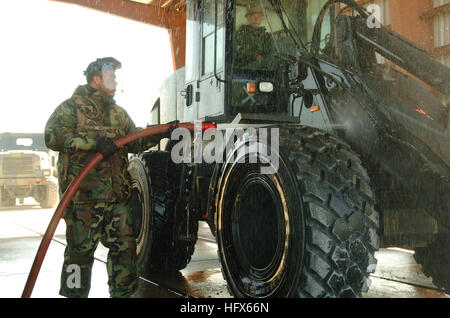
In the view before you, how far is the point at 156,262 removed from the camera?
5.05m

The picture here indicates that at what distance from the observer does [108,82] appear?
3.92 m

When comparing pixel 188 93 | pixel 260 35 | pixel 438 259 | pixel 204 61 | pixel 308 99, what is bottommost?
pixel 438 259

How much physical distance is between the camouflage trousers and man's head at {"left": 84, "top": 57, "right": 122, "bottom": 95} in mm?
877

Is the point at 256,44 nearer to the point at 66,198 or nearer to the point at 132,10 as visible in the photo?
the point at 66,198

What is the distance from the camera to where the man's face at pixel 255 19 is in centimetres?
408

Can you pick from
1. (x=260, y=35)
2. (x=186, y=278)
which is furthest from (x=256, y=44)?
(x=186, y=278)

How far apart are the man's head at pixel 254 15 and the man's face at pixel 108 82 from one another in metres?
1.13

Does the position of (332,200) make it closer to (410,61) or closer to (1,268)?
(410,61)

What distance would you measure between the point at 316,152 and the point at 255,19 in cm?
161

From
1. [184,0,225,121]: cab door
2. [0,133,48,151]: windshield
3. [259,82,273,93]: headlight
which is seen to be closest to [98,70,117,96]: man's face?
[184,0,225,121]: cab door

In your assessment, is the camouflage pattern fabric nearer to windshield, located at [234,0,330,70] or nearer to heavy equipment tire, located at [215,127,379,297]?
windshield, located at [234,0,330,70]

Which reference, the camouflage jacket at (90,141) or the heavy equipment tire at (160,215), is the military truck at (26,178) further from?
the camouflage jacket at (90,141)

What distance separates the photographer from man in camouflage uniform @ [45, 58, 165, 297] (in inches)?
147
